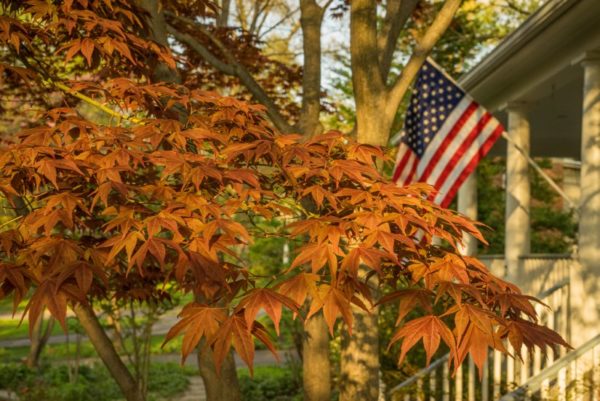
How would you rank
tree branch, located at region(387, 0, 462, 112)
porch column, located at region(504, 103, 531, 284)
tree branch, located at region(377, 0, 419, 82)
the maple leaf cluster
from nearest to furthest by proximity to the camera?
1. the maple leaf cluster
2. tree branch, located at region(387, 0, 462, 112)
3. tree branch, located at region(377, 0, 419, 82)
4. porch column, located at region(504, 103, 531, 284)

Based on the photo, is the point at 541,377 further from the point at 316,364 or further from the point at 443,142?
the point at 443,142

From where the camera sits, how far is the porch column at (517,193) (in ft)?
35.2

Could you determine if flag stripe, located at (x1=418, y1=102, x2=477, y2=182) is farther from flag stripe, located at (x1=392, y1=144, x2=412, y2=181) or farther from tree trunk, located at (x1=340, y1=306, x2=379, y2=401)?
tree trunk, located at (x1=340, y1=306, x2=379, y2=401)

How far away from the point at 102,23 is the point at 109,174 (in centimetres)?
156

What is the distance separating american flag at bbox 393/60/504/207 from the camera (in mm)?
8383

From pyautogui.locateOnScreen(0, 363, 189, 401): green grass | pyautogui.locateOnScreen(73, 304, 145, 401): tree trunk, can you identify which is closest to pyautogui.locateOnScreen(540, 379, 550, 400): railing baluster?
pyautogui.locateOnScreen(73, 304, 145, 401): tree trunk

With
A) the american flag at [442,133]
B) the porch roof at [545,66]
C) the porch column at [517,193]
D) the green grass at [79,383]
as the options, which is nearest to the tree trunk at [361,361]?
the american flag at [442,133]

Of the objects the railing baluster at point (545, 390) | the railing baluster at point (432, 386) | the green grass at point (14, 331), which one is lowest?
the green grass at point (14, 331)

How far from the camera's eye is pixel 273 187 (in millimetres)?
3988

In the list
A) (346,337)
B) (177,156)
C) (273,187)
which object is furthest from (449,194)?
(177,156)

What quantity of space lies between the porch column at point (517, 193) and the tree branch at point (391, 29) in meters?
4.57

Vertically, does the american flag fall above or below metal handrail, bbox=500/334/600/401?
above

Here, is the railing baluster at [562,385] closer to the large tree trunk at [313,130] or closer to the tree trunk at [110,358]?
the large tree trunk at [313,130]

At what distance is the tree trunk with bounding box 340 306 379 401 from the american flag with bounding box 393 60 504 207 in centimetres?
281
